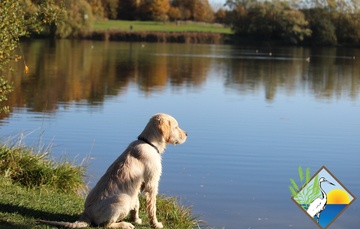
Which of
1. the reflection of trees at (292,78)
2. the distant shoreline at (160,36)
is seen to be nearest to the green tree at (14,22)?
the reflection of trees at (292,78)

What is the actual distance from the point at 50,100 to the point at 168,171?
1022 centimetres

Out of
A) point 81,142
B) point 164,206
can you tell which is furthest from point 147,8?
point 164,206

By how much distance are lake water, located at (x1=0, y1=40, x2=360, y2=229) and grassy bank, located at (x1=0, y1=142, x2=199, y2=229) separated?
3.62ft

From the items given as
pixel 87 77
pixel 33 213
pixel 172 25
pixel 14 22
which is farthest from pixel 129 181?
pixel 172 25

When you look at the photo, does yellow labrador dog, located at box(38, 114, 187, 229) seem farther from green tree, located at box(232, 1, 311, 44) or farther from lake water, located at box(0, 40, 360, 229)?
green tree, located at box(232, 1, 311, 44)

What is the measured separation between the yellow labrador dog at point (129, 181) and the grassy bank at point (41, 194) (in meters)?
0.55

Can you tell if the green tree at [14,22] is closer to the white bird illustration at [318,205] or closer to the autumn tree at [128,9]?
the white bird illustration at [318,205]

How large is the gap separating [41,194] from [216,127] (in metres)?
10.3

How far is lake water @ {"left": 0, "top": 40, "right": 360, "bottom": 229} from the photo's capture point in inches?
479

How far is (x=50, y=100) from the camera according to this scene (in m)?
22.8

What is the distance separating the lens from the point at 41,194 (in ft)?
30.5

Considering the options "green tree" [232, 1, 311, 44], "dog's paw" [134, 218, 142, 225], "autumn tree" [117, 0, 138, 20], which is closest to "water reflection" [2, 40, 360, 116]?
"dog's paw" [134, 218, 142, 225]

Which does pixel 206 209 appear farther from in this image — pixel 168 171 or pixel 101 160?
pixel 101 160

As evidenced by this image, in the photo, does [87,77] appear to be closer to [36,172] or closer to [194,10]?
[36,172]
